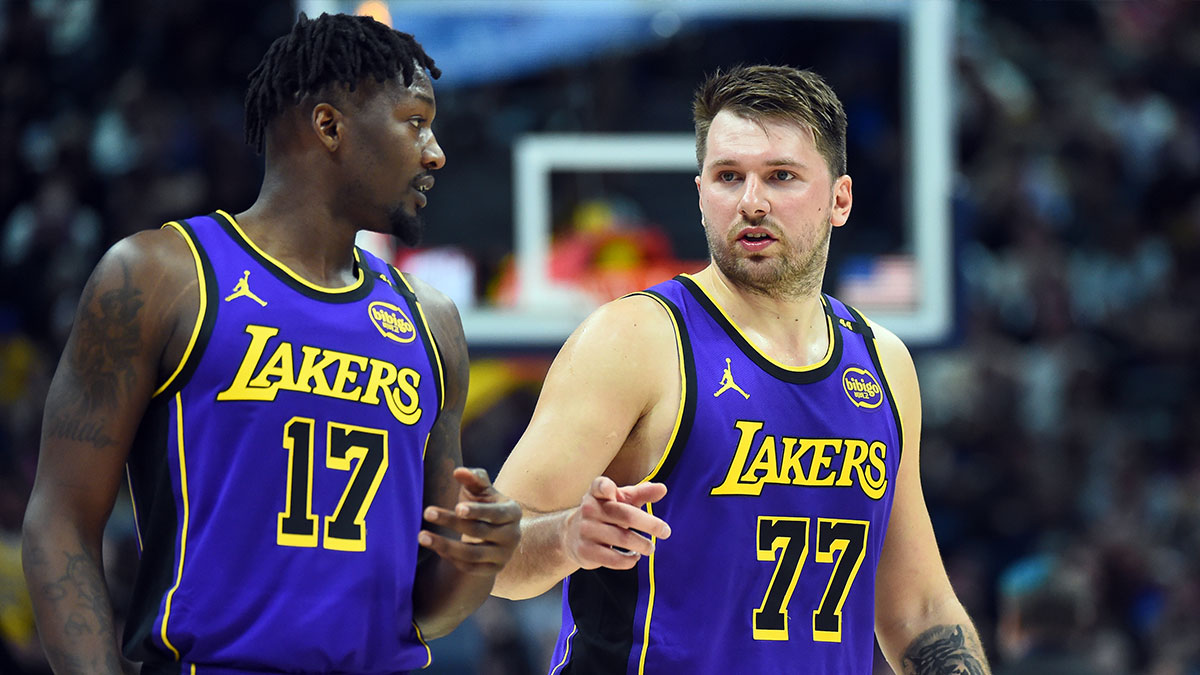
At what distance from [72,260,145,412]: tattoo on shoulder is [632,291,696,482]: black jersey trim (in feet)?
4.41

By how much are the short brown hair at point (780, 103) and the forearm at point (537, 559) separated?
1106 millimetres

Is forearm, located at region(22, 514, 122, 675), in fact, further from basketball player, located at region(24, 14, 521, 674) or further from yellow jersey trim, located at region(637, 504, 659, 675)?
yellow jersey trim, located at region(637, 504, 659, 675)

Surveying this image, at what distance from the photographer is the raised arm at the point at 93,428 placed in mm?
2961

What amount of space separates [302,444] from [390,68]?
867 millimetres

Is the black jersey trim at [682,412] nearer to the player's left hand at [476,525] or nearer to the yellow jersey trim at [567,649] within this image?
the yellow jersey trim at [567,649]

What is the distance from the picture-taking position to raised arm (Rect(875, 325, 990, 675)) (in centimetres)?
418

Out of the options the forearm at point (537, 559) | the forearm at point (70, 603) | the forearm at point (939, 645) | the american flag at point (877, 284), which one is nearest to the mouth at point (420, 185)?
the forearm at point (537, 559)

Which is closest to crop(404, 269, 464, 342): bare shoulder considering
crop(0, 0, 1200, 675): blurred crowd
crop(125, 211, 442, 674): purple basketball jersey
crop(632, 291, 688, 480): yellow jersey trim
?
Answer: crop(125, 211, 442, 674): purple basketball jersey

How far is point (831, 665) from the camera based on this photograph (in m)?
3.81

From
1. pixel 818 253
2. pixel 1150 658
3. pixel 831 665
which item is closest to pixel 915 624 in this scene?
pixel 831 665

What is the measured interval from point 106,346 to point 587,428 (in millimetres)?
1227

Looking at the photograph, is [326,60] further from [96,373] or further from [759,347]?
[759,347]

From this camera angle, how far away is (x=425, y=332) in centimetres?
340

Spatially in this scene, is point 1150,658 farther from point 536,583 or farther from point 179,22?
point 179,22
